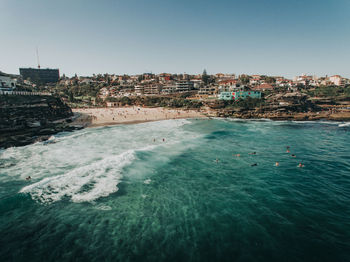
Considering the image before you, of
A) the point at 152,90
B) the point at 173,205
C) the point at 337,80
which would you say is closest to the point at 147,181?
the point at 173,205

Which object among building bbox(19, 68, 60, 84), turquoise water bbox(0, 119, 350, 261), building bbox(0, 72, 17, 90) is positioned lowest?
turquoise water bbox(0, 119, 350, 261)

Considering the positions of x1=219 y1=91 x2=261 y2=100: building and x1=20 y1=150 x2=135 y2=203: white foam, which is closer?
x1=20 y1=150 x2=135 y2=203: white foam

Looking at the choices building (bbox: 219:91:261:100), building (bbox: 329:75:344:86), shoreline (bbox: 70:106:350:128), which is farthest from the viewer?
building (bbox: 329:75:344:86)

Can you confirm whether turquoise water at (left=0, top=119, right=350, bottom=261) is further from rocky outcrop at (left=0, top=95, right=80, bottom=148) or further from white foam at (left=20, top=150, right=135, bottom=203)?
rocky outcrop at (left=0, top=95, right=80, bottom=148)

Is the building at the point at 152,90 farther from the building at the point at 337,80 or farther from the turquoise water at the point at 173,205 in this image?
the building at the point at 337,80

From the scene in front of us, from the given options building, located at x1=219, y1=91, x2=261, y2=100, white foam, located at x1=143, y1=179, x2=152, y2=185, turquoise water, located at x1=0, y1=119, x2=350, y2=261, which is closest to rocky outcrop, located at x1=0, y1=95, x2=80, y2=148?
turquoise water, located at x1=0, y1=119, x2=350, y2=261

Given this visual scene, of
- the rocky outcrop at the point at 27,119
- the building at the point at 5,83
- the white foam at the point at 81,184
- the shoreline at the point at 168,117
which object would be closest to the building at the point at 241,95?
the shoreline at the point at 168,117

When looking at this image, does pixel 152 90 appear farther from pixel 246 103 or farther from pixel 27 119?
pixel 27 119
